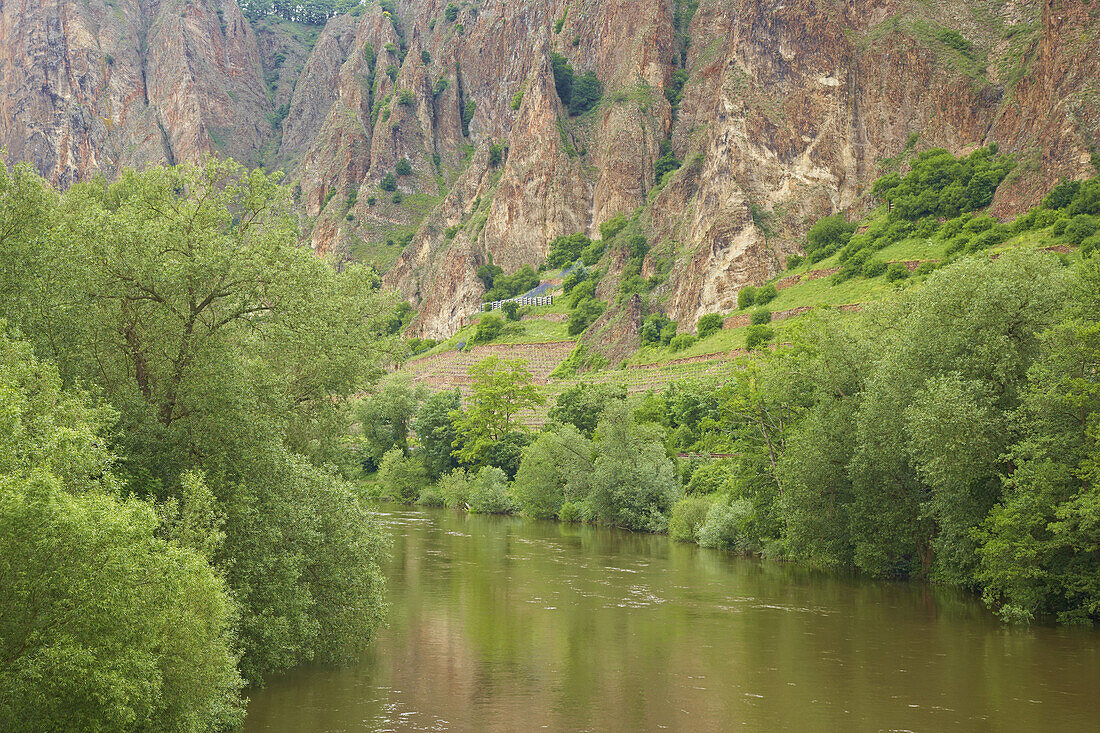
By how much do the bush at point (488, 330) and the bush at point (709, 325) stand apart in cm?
4095

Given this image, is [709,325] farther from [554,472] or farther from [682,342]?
[554,472]

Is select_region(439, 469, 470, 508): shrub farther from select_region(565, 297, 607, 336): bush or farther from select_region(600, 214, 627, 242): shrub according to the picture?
select_region(600, 214, 627, 242): shrub

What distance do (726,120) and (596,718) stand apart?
12616cm

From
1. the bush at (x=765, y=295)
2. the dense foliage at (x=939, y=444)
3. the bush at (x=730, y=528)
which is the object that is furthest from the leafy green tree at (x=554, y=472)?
the bush at (x=765, y=295)

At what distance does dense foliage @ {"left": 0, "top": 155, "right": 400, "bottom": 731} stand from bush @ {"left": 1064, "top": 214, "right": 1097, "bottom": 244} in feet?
249

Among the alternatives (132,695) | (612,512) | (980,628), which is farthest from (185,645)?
(612,512)

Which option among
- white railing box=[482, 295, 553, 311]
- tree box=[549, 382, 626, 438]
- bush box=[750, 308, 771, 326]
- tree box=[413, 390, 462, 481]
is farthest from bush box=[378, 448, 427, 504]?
white railing box=[482, 295, 553, 311]

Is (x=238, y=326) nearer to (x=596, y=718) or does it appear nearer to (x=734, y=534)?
(x=596, y=718)

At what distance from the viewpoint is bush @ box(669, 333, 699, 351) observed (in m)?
112

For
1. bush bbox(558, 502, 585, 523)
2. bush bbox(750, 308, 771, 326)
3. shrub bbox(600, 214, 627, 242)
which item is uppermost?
shrub bbox(600, 214, 627, 242)

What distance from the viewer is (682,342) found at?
369ft

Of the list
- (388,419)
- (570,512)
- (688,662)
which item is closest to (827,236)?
(388,419)

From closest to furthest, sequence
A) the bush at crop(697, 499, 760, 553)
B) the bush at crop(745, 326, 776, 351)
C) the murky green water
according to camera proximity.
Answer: the murky green water → the bush at crop(697, 499, 760, 553) → the bush at crop(745, 326, 776, 351)

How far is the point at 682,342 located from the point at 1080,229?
44063 millimetres
